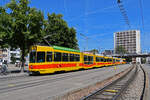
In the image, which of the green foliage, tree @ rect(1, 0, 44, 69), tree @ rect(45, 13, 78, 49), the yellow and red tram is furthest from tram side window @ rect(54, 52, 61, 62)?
tree @ rect(45, 13, 78, 49)

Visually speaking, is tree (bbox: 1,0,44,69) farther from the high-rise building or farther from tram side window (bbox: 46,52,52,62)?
the high-rise building

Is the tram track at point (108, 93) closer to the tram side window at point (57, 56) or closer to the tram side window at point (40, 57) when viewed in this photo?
the tram side window at point (40, 57)

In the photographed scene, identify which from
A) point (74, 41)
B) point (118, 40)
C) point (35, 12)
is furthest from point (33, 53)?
point (118, 40)

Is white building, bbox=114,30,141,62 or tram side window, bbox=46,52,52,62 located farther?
white building, bbox=114,30,141,62

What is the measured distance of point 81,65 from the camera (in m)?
24.7

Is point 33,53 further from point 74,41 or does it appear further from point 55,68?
point 74,41

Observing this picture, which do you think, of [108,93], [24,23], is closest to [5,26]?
[24,23]

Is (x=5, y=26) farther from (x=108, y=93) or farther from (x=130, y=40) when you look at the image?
(x=130, y=40)

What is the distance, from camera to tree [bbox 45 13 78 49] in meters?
32.2

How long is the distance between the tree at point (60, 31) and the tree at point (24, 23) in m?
12.2

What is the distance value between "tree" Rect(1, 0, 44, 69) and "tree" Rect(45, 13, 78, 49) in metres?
12.2

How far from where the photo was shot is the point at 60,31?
32562mm

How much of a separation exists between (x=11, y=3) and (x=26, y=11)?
1765mm

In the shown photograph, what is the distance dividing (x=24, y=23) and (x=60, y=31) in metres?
15.0
